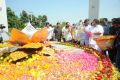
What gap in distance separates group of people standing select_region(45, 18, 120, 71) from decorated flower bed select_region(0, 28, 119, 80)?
0.88 m

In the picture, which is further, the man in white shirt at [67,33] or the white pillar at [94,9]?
the white pillar at [94,9]

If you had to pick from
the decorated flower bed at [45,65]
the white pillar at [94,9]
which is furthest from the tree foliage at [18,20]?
the decorated flower bed at [45,65]

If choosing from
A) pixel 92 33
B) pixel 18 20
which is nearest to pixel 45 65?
pixel 92 33

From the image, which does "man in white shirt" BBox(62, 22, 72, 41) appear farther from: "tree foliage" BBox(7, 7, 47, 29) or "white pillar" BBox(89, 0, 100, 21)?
"tree foliage" BBox(7, 7, 47, 29)

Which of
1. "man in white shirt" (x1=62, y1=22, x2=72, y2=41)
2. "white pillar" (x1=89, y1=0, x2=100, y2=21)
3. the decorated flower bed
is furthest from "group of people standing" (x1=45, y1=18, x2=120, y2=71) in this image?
"white pillar" (x1=89, y1=0, x2=100, y2=21)

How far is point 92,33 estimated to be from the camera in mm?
9547

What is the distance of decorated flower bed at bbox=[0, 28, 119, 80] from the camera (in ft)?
12.4

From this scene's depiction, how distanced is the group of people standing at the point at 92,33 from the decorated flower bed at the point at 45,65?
876 mm

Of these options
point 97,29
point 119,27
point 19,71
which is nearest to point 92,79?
point 19,71

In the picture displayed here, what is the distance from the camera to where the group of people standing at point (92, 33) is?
7.01 meters

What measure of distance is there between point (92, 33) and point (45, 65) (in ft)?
18.4

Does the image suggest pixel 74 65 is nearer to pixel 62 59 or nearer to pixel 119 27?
pixel 62 59

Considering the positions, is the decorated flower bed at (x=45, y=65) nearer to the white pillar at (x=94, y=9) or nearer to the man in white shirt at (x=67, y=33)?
the man in white shirt at (x=67, y=33)

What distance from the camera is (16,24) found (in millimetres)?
55688
